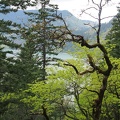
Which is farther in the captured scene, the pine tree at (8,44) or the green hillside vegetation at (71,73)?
the pine tree at (8,44)

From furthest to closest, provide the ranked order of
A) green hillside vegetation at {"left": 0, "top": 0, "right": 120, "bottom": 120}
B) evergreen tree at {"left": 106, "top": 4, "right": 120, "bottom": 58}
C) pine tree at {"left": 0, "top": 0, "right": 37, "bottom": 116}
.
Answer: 1. evergreen tree at {"left": 106, "top": 4, "right": 120, "bottom": 58}
2. pine tree at {"left": 0, "top": 0, "right": 37, "bottom": 116}
3. green hillside vegetation at {"left": 0, "top": 0, "right": 120, "bottom": 120}

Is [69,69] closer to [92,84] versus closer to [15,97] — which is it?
[92,84]

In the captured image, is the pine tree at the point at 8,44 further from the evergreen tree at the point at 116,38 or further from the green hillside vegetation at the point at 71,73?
the evergreen tree at the point at 116,38

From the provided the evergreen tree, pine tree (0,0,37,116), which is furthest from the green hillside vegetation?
the evergreen tree

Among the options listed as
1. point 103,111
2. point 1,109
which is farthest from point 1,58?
point 103,111

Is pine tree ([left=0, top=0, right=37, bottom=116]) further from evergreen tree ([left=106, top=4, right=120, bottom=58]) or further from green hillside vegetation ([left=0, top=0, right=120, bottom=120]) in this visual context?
evergreen tree ([left=106, top=4, right=120, bottom=58])

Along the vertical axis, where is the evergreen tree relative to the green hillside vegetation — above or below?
below

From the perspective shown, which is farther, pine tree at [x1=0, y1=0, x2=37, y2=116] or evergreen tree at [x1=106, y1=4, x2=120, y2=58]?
evergreen tree at [x1=106, y1=4, x2=120, y2=58]

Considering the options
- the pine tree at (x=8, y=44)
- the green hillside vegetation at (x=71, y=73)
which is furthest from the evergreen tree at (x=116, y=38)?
the pine tree at (x=8, y=44)

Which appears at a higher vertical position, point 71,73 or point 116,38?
point 71,73

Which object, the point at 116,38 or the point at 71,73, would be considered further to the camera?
the point at 116,38

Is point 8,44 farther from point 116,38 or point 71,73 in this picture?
point 116,38

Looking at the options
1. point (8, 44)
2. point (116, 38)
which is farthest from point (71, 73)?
point (116, 38)

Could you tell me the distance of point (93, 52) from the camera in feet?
49.4
